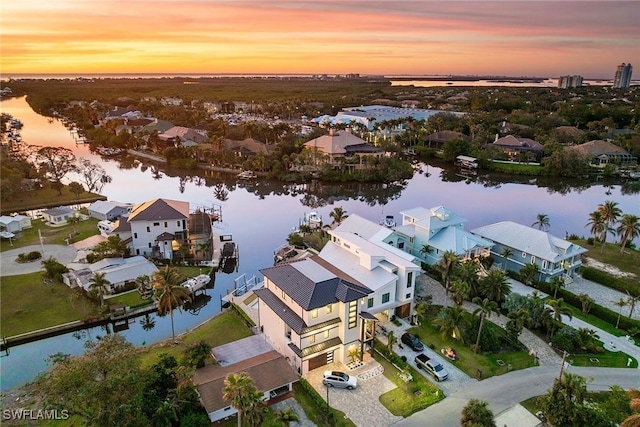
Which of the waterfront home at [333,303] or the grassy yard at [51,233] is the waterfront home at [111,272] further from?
the waterfront home at [333,303]

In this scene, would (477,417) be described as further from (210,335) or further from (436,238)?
(436,238)

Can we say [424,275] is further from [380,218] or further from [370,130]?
[370,130]

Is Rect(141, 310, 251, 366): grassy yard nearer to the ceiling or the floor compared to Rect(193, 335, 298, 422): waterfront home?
nearer to the floor

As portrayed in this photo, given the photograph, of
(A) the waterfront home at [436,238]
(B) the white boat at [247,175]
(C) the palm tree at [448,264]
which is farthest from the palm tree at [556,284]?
(B) the white boat at [247,175]

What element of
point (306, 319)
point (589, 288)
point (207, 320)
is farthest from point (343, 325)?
point (589, 288)

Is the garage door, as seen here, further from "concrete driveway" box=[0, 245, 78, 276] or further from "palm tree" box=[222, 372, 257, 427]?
"concrete driveway" box=[0, 245, 78, 276]

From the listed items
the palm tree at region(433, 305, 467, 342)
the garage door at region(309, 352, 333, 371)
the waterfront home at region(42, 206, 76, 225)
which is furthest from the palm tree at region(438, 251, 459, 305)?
the waterfront home at region(42, 206, 76, 225)

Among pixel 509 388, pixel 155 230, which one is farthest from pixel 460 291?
pixel 155 230

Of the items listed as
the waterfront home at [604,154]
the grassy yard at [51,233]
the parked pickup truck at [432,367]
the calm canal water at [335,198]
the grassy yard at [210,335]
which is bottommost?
the grassy yard at [210,335]
